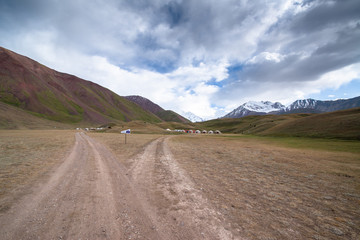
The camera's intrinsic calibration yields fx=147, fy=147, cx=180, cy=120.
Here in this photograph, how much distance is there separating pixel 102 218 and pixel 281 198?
Answer: 339 inches

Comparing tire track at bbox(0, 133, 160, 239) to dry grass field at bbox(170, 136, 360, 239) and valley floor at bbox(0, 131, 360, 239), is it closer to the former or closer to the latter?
valley floor at bbox(0, 131, 360, 239)

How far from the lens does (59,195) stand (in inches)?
299

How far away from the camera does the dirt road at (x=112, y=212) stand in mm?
4840

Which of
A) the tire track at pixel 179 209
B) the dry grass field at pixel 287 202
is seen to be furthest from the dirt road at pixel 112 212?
the dry grass field at pixel 287 202

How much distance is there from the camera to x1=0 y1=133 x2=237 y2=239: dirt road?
484cm

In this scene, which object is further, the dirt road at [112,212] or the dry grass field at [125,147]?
the dry grass field at [125,147]

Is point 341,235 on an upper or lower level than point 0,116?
lower

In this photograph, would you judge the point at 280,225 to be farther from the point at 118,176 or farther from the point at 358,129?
the point at 358,129

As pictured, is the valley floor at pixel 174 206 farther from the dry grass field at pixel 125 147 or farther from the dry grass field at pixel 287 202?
the dry grass field at pixel 125 147

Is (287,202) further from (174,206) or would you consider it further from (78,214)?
(78,214)

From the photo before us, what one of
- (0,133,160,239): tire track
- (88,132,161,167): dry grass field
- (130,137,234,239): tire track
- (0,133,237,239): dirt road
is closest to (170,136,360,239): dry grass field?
(130,137,234,239): tire track

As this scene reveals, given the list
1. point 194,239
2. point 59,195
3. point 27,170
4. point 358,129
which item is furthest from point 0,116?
point 358,129

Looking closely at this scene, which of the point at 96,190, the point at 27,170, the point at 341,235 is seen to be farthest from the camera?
the point at 27,170

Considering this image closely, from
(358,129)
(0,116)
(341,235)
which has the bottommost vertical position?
(341,235)
